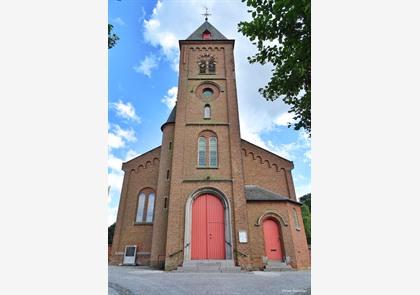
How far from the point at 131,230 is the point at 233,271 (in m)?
7.08

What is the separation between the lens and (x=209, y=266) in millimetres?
10844

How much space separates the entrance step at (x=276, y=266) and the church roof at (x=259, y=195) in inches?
115

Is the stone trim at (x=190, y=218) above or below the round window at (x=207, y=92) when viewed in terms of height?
below

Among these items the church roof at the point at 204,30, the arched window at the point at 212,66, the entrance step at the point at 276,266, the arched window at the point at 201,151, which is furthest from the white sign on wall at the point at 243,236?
the church roof at the point at 204,30

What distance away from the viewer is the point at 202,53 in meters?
17.3

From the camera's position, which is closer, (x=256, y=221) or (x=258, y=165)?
(x=256, y=221)

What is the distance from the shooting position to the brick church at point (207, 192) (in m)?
11.9

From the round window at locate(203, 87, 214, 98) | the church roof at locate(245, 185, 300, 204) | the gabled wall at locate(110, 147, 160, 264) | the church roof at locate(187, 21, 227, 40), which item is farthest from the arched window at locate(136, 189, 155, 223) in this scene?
the church roof at locate(187, 21, 227, 40)

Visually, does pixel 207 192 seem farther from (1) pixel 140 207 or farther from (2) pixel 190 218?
(1) pixel 140 207

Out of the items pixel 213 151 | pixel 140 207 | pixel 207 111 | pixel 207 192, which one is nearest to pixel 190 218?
pixel 207 192

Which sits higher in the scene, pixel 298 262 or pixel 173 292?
pixel 298 262

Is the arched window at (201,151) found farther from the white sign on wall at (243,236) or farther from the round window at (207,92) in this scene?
the white sign on wall at (243,236)
